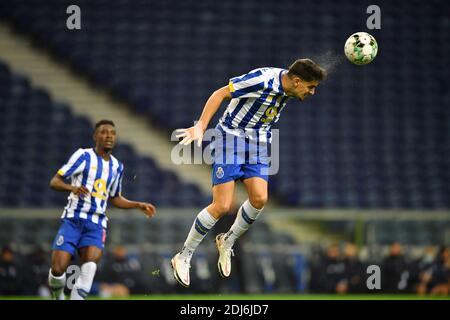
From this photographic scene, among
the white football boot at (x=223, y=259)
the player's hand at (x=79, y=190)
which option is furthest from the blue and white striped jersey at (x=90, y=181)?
the white football boot at (x=223, y=259)

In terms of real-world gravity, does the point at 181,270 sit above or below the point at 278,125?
below

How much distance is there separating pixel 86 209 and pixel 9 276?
5.35m

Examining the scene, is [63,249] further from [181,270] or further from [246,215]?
[246,215]

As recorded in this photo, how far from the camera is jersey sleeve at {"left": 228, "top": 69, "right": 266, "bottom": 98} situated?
26.2 feet

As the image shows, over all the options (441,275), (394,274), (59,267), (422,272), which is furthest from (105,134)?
(441,275)

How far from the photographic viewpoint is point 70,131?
18.2 meters

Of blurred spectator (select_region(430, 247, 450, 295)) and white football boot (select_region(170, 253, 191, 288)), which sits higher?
white football boot (select_region(170, 253, 191, 288))

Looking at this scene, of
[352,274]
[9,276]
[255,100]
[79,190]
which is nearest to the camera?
[255,100]

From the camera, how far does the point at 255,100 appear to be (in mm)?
8117

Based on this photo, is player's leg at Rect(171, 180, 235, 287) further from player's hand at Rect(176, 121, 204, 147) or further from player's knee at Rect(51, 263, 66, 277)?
player's knee at Rect(51, 263, 66, 277)

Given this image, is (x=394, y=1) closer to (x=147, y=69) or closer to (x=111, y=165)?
(x=147, y=69)

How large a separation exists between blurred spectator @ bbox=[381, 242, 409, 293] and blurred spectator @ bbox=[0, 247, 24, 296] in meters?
6.20

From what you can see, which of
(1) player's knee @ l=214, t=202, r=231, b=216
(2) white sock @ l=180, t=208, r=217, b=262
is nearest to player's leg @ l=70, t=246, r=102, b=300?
(2) white sock @ l=180, t=208, r=217, b=262
